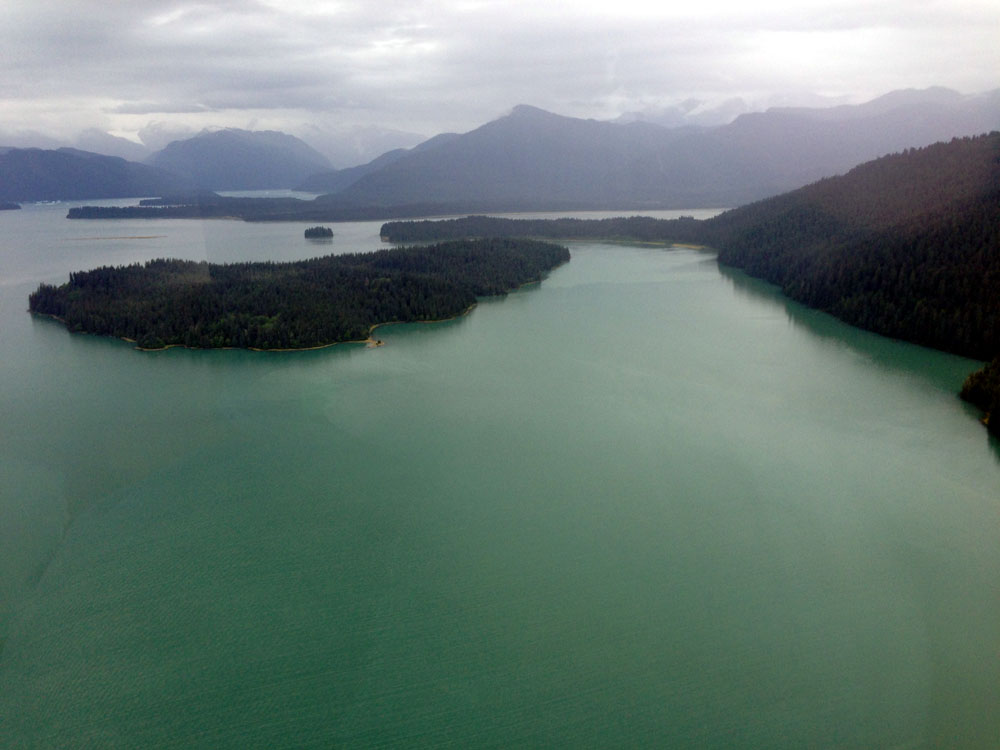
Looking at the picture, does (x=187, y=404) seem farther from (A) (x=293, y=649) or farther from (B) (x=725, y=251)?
(B) (x=725, y=251)

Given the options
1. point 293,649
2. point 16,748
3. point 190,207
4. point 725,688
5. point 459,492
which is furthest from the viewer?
point 190,207

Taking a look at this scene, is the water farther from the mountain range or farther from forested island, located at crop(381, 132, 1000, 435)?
the mountain range

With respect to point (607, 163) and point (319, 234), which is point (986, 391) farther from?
point (607, 163)

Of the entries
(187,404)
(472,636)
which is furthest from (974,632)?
(187,404)

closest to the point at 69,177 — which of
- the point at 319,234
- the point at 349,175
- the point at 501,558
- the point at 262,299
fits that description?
the point at 349,175

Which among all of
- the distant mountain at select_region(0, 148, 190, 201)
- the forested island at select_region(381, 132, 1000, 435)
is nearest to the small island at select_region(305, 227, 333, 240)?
the forested island at select_region(381, 132, 1000, 435)

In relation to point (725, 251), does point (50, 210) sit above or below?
above

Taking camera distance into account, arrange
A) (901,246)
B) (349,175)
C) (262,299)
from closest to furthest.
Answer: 1. (262,299)
2. (901,246)
3. (349,175)
